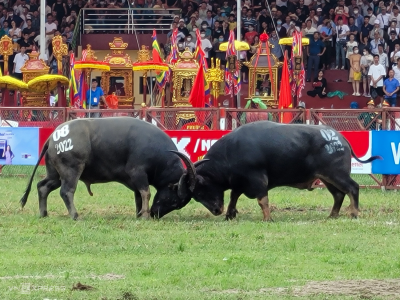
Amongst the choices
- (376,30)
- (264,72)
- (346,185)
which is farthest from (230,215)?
(376,30)

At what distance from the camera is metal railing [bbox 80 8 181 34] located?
130 feet

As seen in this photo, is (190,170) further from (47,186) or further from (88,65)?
(88,65)

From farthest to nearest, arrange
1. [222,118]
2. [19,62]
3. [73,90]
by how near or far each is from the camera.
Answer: [19,62], [73,90], [222,118]

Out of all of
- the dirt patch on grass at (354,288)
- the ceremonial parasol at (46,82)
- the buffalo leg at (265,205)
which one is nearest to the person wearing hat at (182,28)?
the ceremonial parasol at (46,82)

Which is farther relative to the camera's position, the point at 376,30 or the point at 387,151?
the point at 376,30

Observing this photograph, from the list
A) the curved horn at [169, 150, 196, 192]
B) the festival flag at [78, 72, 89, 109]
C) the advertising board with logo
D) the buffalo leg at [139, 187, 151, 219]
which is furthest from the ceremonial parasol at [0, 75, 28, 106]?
the curved horn at [169, 150, 196, 192]

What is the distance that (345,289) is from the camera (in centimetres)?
950

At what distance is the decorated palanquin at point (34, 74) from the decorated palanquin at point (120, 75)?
2400 mm

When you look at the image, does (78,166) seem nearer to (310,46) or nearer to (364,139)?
(364,139)

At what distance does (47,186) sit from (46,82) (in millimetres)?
15713

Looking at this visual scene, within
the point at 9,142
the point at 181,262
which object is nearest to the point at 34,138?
the point at 9,142

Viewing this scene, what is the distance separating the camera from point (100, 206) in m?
17.2

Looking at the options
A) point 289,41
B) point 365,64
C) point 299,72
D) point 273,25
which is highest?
point 273,25

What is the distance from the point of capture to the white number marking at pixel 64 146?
15.0 metres
